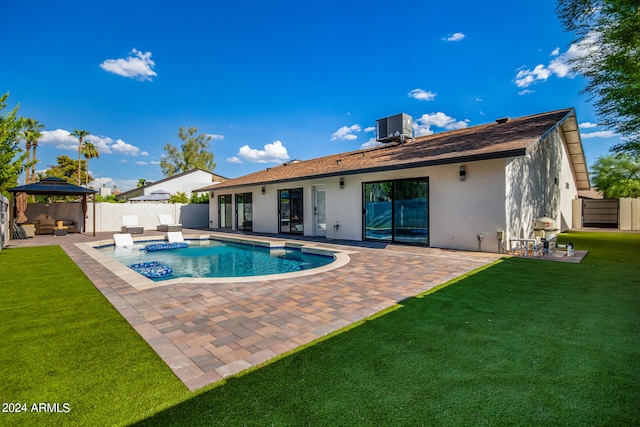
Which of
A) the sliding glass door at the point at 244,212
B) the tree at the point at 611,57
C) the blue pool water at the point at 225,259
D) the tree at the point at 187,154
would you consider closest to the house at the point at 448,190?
the tree at the point at 611,57

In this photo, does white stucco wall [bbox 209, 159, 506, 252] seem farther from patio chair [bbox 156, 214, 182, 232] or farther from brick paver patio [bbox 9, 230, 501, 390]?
patio chair [bbox 156, 214, 182, 232]

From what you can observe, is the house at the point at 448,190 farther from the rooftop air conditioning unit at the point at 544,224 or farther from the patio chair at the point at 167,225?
the patio chair at the point at 167,225

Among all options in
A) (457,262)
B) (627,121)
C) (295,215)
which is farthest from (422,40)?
(457,262)

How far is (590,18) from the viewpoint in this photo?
32.2 feet

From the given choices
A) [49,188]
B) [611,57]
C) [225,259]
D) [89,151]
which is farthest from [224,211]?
[89,151]

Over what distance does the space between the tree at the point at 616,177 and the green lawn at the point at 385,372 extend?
2939 cm

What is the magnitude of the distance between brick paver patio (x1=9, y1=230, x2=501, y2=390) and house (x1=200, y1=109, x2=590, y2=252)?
257 centimetres

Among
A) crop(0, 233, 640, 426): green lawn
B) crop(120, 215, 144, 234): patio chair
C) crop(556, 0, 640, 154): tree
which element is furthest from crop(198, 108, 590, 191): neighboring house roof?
crop(120, 215, 144, 234): patio chair

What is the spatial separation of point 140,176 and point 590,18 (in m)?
49.6

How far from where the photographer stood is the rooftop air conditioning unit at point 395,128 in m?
15.6

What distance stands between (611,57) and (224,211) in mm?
20257

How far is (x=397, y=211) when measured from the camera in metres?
11.4

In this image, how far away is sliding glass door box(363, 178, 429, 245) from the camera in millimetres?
10656

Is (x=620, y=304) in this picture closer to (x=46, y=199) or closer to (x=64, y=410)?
(x=64, y=410)
